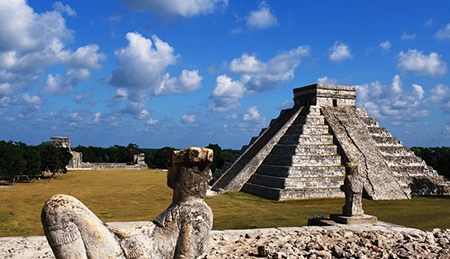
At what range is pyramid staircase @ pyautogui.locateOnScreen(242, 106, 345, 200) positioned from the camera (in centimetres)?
1980

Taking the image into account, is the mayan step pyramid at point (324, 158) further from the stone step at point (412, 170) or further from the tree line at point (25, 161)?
the tree line at point (25, 161)

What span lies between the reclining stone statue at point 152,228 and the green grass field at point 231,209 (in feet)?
26.8

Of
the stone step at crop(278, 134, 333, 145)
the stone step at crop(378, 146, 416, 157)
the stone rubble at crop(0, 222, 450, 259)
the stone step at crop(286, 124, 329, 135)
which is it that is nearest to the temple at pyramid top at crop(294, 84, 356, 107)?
the stone step at crop(286, 124, 329, 135)

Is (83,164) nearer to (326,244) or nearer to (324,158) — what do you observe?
(324,158)

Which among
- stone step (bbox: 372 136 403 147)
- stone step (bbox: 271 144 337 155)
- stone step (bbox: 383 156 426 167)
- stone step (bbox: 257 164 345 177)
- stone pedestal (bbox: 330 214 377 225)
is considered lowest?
stone pedestal (bbox: 330 214 377 225)

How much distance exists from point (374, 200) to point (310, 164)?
3523 mm

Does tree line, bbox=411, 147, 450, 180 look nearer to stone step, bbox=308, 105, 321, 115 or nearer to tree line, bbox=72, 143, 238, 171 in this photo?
stone step, bbox=308, 105, 321, 115

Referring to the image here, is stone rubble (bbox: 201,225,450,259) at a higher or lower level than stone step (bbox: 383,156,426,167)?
lower

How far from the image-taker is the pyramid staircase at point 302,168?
19.8m

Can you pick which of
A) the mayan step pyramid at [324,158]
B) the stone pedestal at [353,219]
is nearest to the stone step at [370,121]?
the mayan step pyramid at [324,158]

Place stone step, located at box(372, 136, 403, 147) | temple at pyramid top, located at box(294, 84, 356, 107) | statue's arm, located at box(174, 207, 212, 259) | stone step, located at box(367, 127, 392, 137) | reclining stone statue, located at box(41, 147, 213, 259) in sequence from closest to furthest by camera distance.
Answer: reclining stone statue, located at box(41, 147, 213, 259) → statue's arm, located at box(174, 207, 212, 259) → stone step, located at box(372, 136, 403, 147) → stone step, located at box(367, 127, 392, 137) → temple at pyramid top, located at box(294, 84, 356, 107)

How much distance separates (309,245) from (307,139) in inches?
583

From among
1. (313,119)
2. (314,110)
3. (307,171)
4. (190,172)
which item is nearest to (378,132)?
(314,110)

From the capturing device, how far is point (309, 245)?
8.01m
